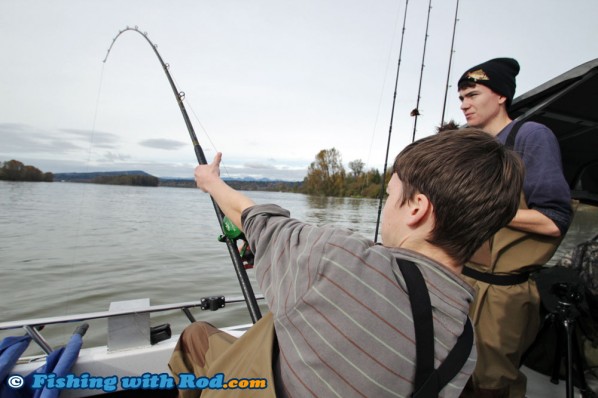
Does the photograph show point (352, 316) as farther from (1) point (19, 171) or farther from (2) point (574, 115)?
(1) point (19, 171)

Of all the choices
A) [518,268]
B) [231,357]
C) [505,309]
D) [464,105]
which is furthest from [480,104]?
[231,357]

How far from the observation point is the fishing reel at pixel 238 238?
1651 mm

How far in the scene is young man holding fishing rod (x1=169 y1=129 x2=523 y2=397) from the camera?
825 millimetres

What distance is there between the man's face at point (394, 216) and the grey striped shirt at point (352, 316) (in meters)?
0.12

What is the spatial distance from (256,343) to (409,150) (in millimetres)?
724

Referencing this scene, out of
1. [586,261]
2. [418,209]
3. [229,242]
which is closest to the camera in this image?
[418,209]

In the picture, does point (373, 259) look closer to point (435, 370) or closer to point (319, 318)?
point (319, 318)

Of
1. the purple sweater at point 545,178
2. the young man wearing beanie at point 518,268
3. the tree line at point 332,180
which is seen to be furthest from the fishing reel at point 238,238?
the tree line at point 332,180

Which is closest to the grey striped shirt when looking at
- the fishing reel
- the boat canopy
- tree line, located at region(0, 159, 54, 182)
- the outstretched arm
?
the outstretched arm

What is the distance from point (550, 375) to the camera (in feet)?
9.13

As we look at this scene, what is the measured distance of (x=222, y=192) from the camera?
4.21 ft

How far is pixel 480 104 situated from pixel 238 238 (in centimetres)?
153

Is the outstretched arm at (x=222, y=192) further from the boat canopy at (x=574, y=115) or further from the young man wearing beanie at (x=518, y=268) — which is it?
→ the boat canopy at (x=574, y=115)

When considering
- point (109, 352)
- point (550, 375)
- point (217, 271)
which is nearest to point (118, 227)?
point (217, 271)
